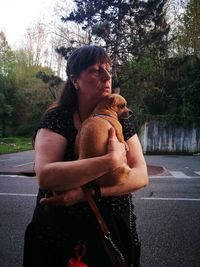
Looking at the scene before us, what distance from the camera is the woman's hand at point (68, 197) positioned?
1575 mm

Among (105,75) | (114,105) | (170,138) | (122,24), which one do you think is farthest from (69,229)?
(170,138)

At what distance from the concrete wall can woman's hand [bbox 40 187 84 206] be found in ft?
80.1

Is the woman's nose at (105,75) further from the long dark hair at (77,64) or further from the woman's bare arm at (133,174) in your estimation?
the woman's bare arm at (133,174)

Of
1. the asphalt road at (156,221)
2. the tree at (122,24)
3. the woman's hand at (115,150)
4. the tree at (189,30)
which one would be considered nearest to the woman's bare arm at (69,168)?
the woman's hand at (115,150)

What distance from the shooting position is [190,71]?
28.5 m

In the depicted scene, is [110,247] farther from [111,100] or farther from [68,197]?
[111,100]

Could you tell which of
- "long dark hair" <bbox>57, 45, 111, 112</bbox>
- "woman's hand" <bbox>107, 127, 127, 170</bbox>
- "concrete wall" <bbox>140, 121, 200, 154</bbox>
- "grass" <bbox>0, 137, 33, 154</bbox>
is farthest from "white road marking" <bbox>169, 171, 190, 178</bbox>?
"grass" <bbox>0, 137, 33, 154</bbox>

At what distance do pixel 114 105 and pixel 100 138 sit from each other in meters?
0.26

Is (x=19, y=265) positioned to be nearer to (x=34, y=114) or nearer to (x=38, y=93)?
(x=38, y=93)

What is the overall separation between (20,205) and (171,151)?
18.7m

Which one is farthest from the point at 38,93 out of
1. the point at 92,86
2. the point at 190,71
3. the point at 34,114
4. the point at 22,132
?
the point at 92,86

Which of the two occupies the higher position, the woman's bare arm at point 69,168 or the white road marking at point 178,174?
the woman's bare arm at point 69,168

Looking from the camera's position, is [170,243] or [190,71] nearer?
[170,243]

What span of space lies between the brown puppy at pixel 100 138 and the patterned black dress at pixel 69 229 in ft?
0.40
